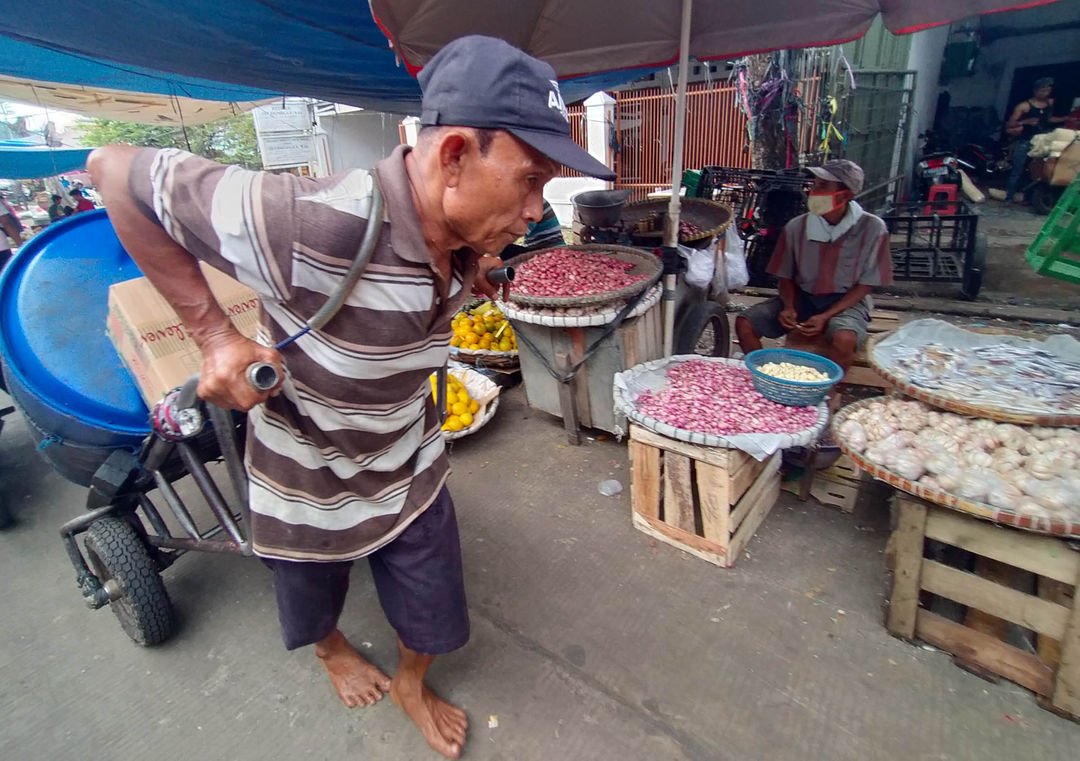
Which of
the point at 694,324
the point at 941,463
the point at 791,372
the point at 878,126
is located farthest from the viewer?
the point at 878,126

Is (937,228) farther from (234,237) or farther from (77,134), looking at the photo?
(77,134)

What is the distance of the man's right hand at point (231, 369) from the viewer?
120 cm

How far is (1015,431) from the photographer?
7.00ft

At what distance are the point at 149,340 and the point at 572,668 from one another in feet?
6.77

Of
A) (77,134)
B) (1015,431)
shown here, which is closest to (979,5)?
→ (1015,431)

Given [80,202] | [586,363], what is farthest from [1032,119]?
[80,202]

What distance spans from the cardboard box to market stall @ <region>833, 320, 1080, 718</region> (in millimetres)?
2569

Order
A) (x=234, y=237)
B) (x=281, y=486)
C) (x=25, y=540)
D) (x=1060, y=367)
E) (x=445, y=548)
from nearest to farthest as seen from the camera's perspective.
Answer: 1. (x=234, y=237)
2. (x=281, y=486)
3. (x=445, y=548)
4. (x=1060, y=367)
5. (x=25, y=540)

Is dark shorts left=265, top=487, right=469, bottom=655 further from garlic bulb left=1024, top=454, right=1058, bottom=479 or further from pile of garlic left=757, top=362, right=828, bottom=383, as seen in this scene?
garlic bulb left=1024, top=454, right=1058, bottom=479

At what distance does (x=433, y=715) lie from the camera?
6.53 feet

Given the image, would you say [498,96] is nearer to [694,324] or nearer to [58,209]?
[694,324]

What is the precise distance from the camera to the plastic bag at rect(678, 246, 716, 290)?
12.9 ft

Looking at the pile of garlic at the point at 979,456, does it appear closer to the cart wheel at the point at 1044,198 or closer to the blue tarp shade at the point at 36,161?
the blue tarp shade at the point at 36,161

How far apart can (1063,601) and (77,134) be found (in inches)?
1572
